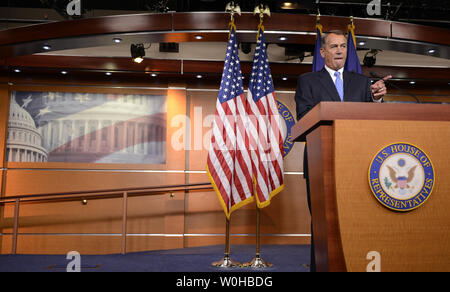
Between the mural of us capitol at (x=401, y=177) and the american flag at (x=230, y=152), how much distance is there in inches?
94.6

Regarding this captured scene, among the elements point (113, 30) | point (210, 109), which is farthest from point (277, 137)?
point (210, 109)

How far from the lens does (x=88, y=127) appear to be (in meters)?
6.45

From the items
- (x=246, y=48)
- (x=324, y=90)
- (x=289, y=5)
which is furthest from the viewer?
(x=246, y=48)

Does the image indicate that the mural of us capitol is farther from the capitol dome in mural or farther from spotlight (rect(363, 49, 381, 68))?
the capitol dome in mural

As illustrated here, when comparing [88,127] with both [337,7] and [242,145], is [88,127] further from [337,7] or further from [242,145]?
[337,7]

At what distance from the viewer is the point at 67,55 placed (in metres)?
6.14

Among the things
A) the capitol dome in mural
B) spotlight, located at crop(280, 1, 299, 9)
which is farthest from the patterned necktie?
the capitol dome in mural

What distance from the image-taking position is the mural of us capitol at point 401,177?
156 cm

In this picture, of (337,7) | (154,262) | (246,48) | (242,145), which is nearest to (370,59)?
(337,7)

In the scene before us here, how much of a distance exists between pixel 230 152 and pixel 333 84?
5.69 feet

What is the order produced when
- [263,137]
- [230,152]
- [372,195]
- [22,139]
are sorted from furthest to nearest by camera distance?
[22,139], [263,137], [230,152], [372,195]

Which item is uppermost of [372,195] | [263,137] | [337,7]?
[337,7]

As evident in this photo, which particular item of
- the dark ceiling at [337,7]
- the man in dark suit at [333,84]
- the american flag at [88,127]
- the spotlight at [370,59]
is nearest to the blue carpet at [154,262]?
the man in dark suit at [333,84]

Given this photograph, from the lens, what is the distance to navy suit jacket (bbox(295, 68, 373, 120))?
2.34 metres
